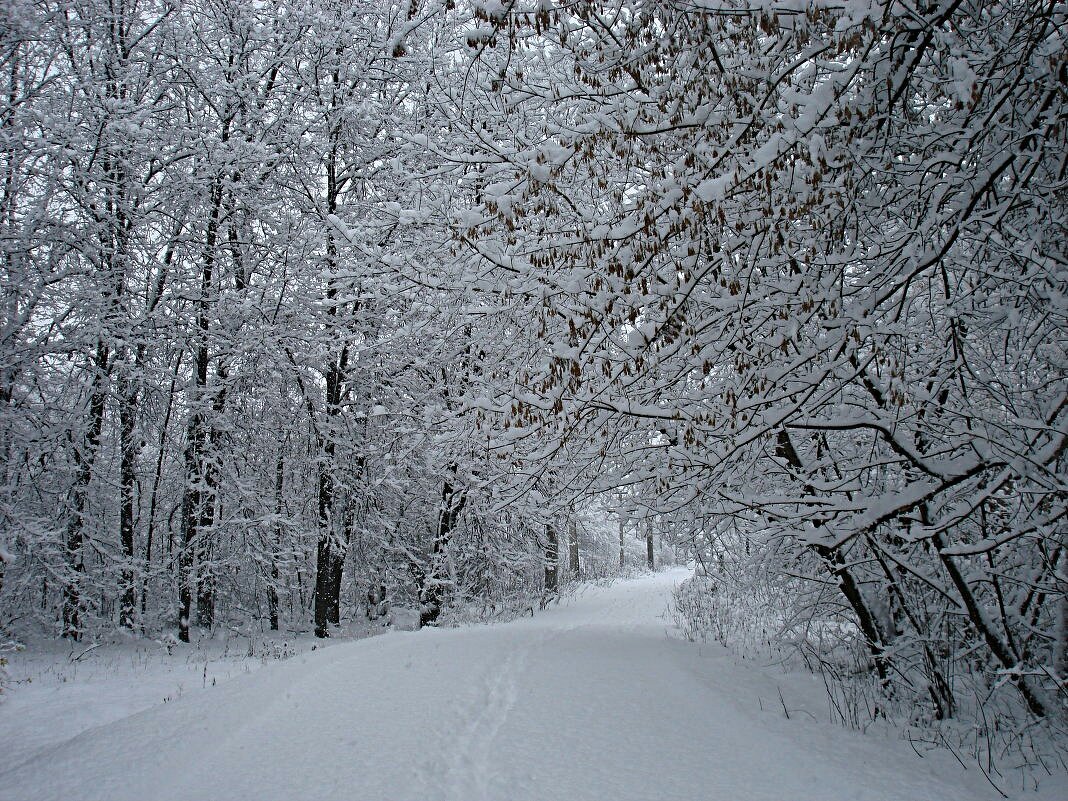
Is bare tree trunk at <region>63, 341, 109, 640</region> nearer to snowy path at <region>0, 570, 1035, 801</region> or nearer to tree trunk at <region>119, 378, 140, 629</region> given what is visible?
tree trunk at <region>119, 378, 140, 629</region>

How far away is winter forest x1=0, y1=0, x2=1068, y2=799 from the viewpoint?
140 inches

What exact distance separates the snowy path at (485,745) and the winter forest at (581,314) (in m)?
0.53

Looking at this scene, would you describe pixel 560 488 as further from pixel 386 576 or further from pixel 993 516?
pixel 386 576

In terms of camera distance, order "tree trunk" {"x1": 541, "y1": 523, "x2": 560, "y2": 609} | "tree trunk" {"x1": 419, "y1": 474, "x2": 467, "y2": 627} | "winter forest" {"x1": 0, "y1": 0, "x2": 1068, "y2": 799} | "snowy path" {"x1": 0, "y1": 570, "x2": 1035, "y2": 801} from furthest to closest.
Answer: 1. "tree trunk" {"x1": 541, "y1": 523, "x2": 560, "y2": 609}
2. "tree trunk" {"x1": 419, "y1": 474, "x2": 467, "y2": 627}
3. "snowy path" {"x1": 0, "y1": 570, "x2": 1035, "y2": 801}
4. "winter forest" {"x1": 0, "y1": 0, "x2": 1068, "y2": 799}

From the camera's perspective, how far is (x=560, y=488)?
247 inches

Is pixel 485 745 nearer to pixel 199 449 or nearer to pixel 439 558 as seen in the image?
pixel 439 558

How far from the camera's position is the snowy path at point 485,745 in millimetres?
3766

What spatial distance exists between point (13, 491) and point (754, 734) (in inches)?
538

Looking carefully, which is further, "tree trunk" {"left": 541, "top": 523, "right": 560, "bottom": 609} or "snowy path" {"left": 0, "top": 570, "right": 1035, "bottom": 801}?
"tree trunk" {"left": 541, "top": 523, "right": 560, "bottom": 609}

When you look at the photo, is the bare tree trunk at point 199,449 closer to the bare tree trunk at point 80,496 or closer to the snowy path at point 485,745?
the bare tree trunk at point 80,496

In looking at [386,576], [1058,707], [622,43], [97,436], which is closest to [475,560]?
[386,576]

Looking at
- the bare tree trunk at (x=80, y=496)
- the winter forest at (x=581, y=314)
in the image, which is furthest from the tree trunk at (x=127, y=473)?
the bare tree trunk at (x=80, y=496)

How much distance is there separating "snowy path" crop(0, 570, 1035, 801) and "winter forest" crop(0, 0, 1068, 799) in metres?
0.53

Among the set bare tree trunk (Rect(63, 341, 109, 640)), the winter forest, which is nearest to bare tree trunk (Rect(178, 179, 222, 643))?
the winter forest
